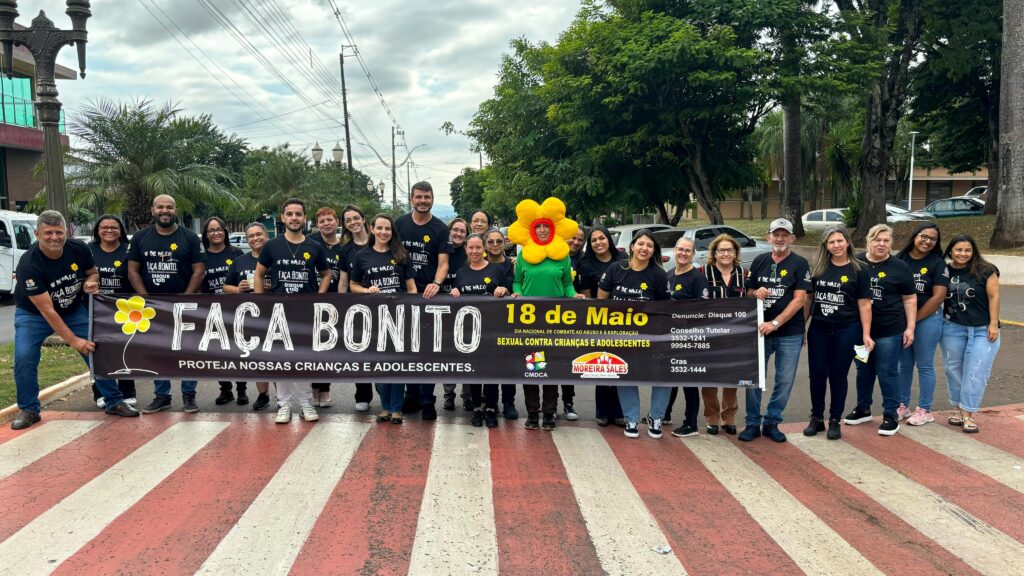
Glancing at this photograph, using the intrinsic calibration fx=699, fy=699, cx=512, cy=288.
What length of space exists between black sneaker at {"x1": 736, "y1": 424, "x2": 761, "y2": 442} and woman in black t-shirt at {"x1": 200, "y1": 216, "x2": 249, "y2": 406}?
483 cm

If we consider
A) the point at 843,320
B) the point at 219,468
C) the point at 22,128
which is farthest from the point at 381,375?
the point at 22,128

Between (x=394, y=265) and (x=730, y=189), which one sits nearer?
(x=394, y=265)

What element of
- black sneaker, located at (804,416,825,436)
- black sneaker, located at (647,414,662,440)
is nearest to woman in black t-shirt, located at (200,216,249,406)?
black sneaker, located at (647,414,662,440)

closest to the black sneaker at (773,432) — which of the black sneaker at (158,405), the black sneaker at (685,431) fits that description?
the black sneaker at (685,431)

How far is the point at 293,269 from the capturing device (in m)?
6.50

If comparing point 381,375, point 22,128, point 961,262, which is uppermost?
point 22,128

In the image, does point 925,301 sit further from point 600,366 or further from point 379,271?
point 379,271

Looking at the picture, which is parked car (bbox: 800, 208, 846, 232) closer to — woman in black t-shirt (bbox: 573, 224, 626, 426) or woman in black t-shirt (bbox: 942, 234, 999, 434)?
woman in black t-shirt (bbox: 942, 234, 999, 434)

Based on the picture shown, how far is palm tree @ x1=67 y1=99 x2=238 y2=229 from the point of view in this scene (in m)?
17.0

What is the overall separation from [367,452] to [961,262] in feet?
17.3

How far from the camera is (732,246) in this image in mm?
6105

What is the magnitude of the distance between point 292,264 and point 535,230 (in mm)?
2289

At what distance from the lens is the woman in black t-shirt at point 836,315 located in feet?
18.9

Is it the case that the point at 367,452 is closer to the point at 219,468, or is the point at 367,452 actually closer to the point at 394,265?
the point at 219,468
